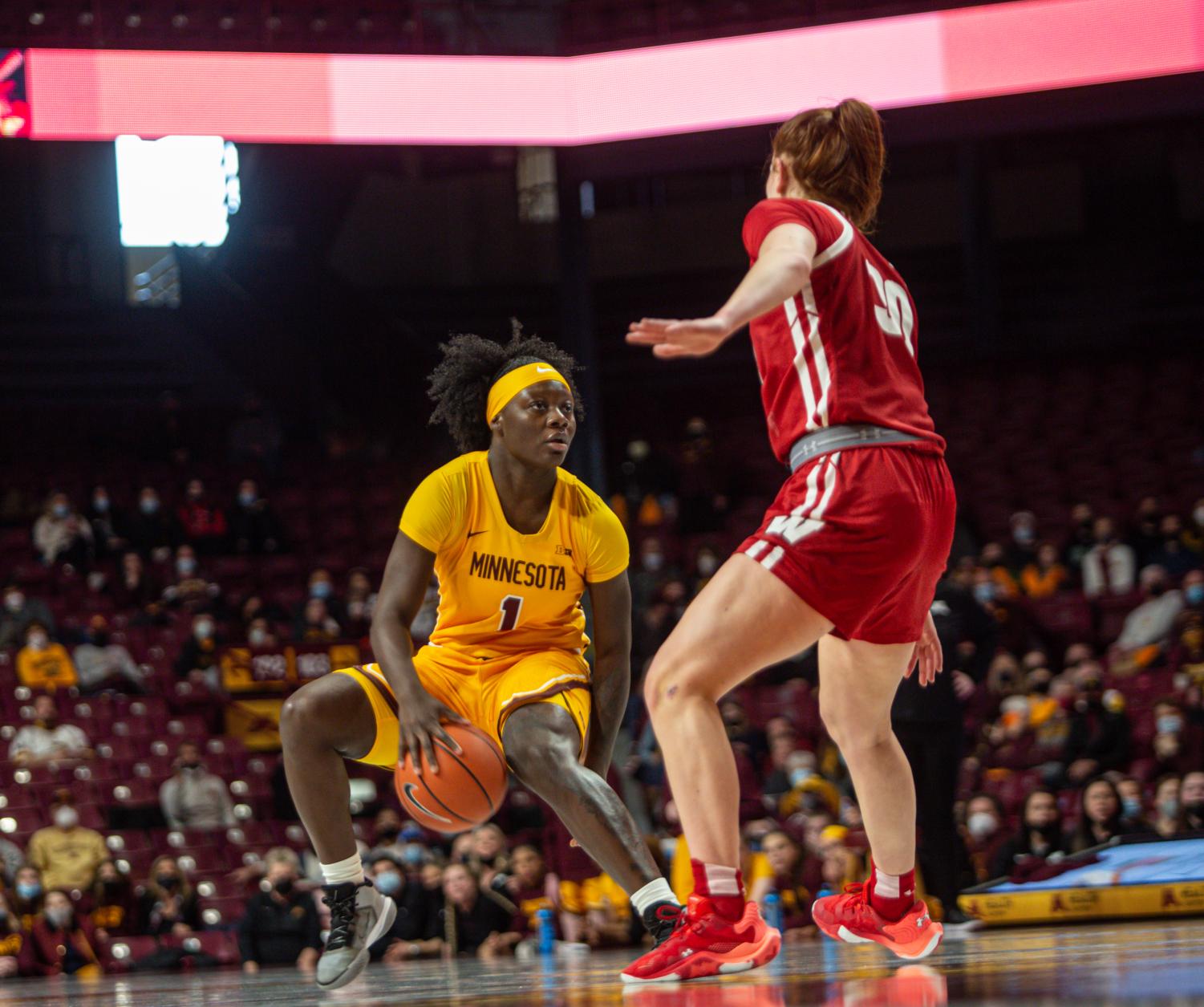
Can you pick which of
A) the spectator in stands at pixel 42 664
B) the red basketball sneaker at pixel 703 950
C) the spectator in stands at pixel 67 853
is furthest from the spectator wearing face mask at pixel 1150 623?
the red basketball sneaker at pixel 703 950

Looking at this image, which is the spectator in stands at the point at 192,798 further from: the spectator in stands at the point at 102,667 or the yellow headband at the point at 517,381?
the yellow headband at the point at 517,381

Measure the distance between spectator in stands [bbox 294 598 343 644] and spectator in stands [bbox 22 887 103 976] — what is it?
4.08 metres

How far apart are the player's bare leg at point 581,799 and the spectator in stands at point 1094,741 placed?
610cm

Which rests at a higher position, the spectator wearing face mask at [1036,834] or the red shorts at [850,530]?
the red shorts at [850,530]

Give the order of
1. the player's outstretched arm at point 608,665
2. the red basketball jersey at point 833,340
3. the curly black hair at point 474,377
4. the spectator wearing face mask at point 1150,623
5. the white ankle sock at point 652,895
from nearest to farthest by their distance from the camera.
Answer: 1. the red basketball jersey at point 833,340
2. the white ankle sock at point 652,895
3. the player's outstretched arm at point 608,665
4. the curly black hair at point 474,377
5. the spectator wearing face mask at point 1150,623

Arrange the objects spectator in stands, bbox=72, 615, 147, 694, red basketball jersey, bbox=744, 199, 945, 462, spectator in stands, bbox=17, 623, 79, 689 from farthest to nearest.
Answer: spectator in stands, bbox=72, 615, 147, 694, spectator in stands, bbox=17, 623, 79, 689, red basketball jersey, bbox=744, 199, 945, 462

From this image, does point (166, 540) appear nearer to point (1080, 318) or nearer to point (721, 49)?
point (721, 49)

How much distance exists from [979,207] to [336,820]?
17645mm

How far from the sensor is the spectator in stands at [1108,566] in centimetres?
1307

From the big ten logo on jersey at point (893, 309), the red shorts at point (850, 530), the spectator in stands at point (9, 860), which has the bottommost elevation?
the spectator in stands at point (9, 860)

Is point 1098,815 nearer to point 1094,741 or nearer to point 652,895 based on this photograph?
point 1094,741

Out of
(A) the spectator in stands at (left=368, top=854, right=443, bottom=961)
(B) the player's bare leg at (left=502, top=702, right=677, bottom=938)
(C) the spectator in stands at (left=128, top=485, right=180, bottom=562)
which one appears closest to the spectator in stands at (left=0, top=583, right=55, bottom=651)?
(C) the spectator in stands at (left=128, top=485, right=180, bottom=562)

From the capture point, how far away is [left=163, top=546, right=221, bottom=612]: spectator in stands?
1426 centimetres

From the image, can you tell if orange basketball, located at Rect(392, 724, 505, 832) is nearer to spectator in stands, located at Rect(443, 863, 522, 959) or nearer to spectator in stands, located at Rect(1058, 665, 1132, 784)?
spectator in stands, located at Rect(443, 863, 522, 959)
